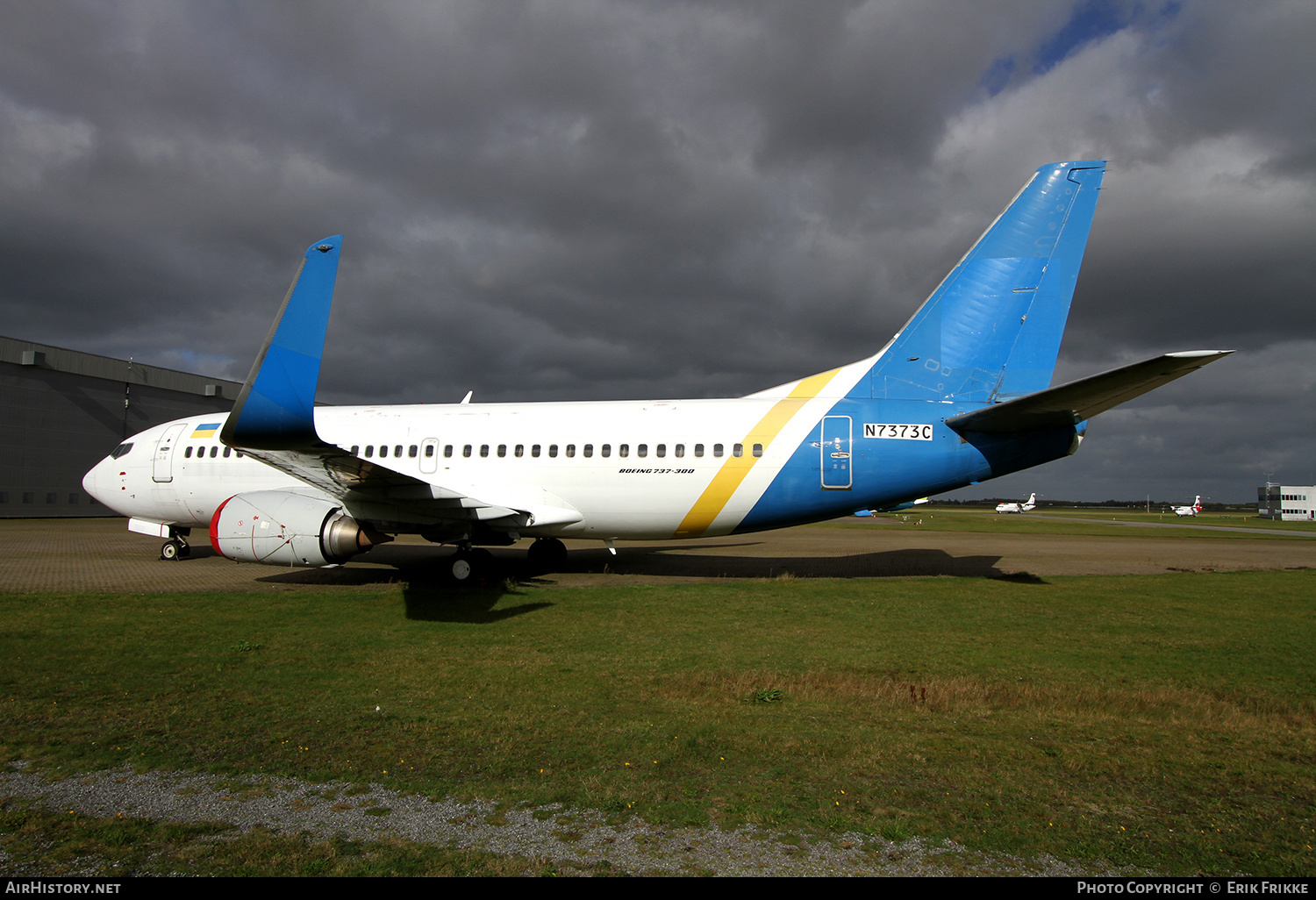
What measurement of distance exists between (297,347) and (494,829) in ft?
17.4

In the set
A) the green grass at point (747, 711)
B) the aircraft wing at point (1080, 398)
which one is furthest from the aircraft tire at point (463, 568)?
the aircraft wing at point (1080, 398)

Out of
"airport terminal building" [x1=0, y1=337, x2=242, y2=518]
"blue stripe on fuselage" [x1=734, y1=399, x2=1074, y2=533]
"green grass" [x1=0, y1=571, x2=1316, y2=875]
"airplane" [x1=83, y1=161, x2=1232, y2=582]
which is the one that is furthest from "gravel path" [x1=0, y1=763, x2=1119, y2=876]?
"airport terminal building" [x1=0, y1=337, x2=242, y2=518]

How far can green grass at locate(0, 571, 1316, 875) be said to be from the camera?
373 centimetres

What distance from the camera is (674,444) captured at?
1293 cm

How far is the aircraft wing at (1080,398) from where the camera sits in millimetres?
8148

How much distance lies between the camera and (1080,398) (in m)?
10.1

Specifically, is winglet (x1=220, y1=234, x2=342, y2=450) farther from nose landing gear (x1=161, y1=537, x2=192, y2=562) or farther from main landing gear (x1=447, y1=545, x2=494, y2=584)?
nose landing gear (x1=161, y1=537, x2=192, y2=562)

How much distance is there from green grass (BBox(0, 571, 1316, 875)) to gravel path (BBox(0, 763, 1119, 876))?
6.8 inches

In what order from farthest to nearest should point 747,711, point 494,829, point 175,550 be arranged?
point 175,550, point 747,711, point 494,829

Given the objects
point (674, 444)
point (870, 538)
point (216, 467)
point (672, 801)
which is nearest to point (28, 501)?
point (216, 467)

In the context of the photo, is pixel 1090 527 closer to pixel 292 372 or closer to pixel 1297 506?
pixel 292 372

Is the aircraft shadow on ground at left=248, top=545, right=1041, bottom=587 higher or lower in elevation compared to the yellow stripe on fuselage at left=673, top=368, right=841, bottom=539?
lower

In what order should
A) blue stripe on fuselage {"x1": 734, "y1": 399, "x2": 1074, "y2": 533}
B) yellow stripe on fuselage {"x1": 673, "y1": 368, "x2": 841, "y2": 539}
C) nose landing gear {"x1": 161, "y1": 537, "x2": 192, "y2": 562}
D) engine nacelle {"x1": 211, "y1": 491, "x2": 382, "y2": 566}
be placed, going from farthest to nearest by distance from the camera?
nose landing gear {"x1": 161, "y1": 537, "x2": 192, "y2": 562} → yellow stripe on fuselage {"x1": 673, "y1": 368, "x2": 841, "y2": 539} → blue stripe on fuselage {"x1": 734, "y1": 399, "x2": 1074, "y2": 533} → engine nacelle {"x1": 211, "y1": 491, "x2": 382, "y2": 566}

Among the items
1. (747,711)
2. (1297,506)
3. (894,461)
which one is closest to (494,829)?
(747,711)
